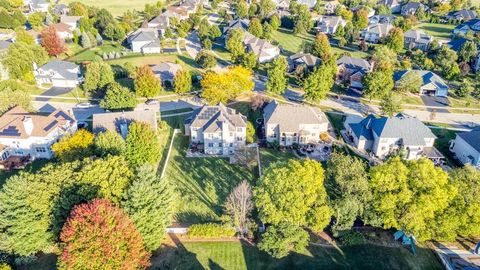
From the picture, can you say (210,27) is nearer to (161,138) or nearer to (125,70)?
(125,70)

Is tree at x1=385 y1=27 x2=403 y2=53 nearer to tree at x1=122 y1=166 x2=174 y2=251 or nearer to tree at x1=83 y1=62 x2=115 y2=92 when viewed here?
tree at x1=83 y1=62 x2=115 y2=92

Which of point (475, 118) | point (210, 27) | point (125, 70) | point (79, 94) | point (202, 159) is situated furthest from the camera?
point (210, 27)

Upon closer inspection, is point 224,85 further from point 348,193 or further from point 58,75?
point 58,75

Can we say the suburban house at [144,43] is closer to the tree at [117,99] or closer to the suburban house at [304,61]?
the tree at [117,99]

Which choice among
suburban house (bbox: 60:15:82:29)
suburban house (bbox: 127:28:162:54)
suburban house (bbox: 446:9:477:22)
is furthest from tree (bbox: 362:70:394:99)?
suburban house (bbox: 60:15:82:29)

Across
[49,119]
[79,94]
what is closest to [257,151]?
[49,119]

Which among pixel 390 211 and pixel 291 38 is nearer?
pixel 390 211

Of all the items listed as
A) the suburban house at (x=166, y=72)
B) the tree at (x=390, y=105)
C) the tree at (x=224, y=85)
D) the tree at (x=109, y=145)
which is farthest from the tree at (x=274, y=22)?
the tree at (x=109, y=145)
